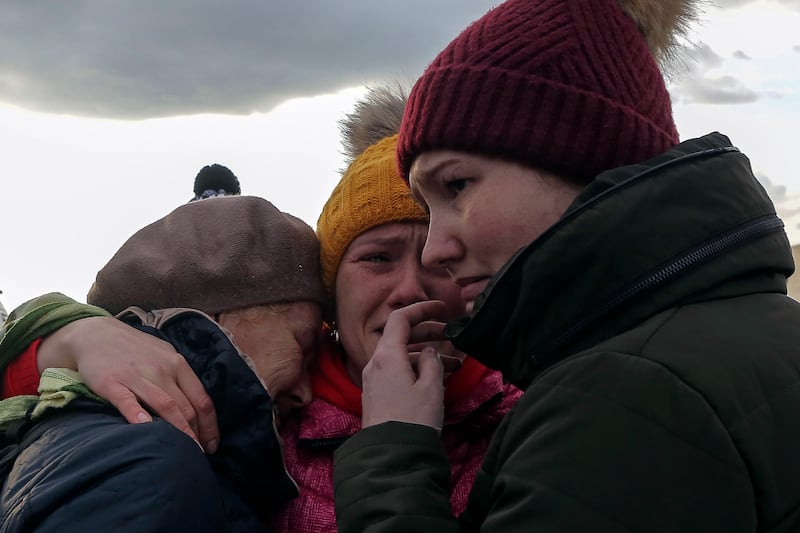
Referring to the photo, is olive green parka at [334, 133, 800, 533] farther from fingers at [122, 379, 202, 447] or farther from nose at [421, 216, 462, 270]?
fingers at [122, 379, 202, 447]

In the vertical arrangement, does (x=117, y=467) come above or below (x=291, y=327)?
above

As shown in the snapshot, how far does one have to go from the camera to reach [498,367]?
147 cm

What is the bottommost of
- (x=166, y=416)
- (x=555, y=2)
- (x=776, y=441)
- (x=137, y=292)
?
(x=776, y=441)

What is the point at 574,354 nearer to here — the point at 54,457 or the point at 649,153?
the point at 649,153

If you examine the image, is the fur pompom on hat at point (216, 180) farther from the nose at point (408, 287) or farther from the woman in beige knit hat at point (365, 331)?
the nose at point (408, 287)


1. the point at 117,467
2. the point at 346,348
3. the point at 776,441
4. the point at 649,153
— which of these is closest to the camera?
the point at 776,441

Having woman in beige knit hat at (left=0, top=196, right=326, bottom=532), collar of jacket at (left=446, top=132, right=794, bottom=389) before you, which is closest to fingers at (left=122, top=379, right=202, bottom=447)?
woman in beige knit hat at (left=0, top=196, right=326, bottom=532)

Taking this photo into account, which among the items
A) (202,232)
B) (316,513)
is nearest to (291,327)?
(202,232)

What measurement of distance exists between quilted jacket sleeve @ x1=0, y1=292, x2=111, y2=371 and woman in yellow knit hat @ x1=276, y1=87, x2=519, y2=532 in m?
0.66

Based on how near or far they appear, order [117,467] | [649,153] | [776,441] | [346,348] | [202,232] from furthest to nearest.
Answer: [346,348]
[202,232]
[649,153]
[117,467]
[776,441]

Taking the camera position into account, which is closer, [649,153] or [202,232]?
[649,153]

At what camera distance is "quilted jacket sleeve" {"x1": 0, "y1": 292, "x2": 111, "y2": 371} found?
1.95 metres

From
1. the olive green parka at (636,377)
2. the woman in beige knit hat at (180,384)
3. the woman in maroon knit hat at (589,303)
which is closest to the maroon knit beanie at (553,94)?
the woman in maroon knit hat at (589,303)

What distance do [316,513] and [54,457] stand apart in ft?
2.37
